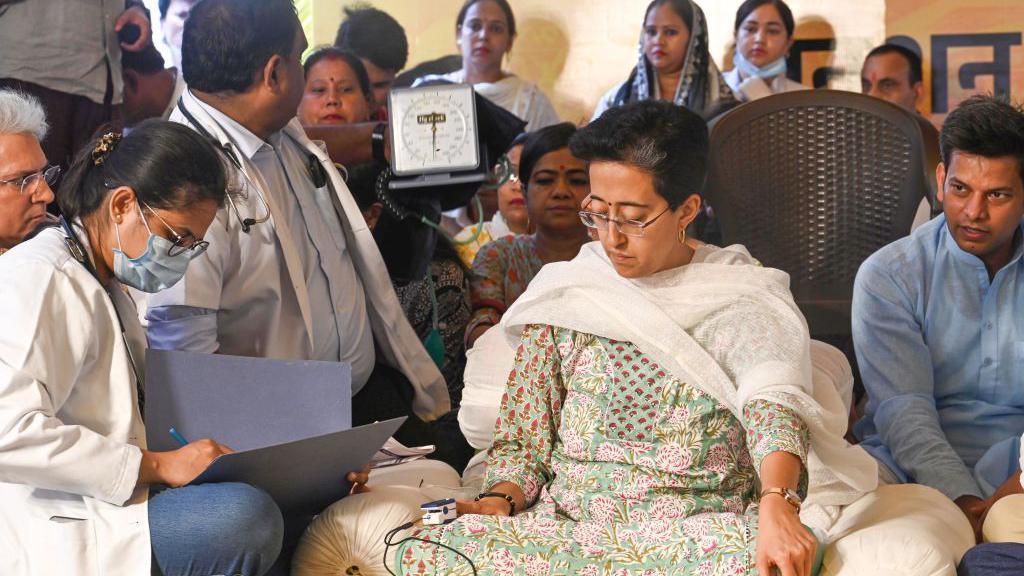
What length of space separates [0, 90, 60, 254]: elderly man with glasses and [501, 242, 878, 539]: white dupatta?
3.65 feet

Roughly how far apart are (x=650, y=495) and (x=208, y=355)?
3.15 feet

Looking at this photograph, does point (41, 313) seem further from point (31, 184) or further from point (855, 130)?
point (855, 130)

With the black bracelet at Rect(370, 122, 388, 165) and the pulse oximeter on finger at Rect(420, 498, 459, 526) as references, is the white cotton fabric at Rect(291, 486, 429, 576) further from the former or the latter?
the black bracelet at Rect(370, 122, 388, 165)

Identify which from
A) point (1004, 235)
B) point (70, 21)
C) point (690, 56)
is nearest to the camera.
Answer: point (1004, 235)

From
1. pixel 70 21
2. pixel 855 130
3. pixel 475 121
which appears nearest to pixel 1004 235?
pixel 855 130

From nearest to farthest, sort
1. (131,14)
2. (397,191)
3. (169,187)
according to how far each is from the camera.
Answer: (169,187), (397,191), (131,14)

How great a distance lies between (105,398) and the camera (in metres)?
2.62

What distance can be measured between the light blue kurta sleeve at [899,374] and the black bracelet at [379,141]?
4.51 ft

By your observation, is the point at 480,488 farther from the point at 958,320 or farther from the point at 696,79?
the point at 696,79

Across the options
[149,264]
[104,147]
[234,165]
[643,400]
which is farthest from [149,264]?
[643,400]

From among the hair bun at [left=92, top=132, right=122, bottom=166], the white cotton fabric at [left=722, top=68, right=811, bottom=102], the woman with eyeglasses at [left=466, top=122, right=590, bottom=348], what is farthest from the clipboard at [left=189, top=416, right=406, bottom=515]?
the white cotton fabric at [left=722, top=68, right=811, bottom=102]

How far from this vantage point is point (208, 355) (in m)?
2.81

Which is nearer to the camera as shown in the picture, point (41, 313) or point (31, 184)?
point (41, 313)

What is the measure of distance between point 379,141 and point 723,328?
1.39 m
